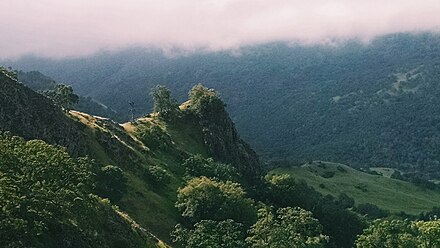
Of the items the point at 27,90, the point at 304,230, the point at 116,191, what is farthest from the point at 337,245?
the point at 27,90

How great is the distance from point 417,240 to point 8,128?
258 ft

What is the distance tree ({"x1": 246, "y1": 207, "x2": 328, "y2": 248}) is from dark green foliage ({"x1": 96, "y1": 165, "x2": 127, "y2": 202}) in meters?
25.8

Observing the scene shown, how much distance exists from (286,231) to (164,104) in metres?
77.4

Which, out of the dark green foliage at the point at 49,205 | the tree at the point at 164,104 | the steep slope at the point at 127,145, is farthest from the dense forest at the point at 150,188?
the tree at the point at 164,104

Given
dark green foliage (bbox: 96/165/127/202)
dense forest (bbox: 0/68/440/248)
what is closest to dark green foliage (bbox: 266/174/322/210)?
dense forest (bbox: 0/68/440/248)

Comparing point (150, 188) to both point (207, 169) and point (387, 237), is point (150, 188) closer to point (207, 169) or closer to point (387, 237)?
point (207, 169)

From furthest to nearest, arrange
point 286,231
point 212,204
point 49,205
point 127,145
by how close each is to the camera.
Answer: point 127,145 → point 212,204 → point 286,231 → point 49,205

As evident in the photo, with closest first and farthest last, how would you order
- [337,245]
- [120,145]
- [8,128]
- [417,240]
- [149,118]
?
[8,128] → [417,240] → [120,145] → [337,245] → [149,118]

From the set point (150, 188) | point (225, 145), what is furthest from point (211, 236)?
point (225, 145)

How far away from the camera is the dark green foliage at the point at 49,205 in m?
64.8

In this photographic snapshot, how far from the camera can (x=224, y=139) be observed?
167125mm

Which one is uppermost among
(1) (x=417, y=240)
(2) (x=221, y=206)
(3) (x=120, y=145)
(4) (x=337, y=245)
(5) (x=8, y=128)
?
(5) (x=8, y=128)

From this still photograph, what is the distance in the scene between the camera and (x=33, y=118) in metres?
107

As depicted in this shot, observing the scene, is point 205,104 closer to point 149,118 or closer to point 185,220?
point 149,118
